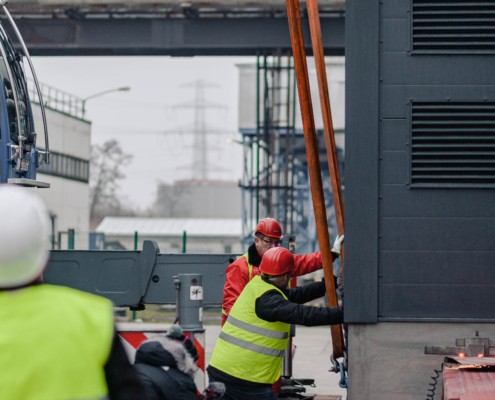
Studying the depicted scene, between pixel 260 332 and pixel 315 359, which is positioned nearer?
pixel 260 332

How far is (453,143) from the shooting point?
934 centimetres

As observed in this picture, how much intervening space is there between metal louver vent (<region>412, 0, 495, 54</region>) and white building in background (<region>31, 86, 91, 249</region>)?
41.5 meters

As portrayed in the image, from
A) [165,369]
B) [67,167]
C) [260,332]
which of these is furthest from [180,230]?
[165,369]

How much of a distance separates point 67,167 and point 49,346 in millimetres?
54501

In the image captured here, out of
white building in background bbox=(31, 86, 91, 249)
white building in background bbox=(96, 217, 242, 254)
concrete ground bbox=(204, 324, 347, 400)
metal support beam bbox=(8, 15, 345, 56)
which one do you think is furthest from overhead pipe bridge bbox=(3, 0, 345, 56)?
white building in background bbox=(96, 217, 242, 254)

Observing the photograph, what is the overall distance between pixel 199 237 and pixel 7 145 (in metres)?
82.2

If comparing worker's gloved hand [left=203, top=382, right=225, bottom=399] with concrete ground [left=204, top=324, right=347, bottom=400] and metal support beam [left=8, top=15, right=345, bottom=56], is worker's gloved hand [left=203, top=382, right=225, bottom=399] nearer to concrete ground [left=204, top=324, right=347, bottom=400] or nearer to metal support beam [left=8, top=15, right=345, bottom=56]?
concrete ground [left=204, top=324, right=347, bottom=400]

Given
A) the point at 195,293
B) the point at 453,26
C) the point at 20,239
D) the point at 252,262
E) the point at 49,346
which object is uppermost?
the point at 453,26

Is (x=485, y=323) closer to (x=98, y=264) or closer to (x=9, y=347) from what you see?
(x=98, y=264)

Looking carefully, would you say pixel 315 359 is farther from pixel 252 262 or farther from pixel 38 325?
pixel 38 325

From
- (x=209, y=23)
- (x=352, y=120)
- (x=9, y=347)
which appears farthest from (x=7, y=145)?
(x=209, y=23)

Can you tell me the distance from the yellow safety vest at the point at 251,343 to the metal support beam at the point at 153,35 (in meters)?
23.2

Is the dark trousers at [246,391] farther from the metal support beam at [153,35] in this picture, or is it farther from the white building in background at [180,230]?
the white building in background at [180,230]

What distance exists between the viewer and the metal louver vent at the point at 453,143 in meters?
9.29
